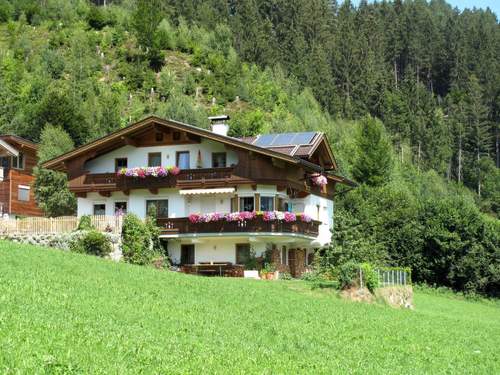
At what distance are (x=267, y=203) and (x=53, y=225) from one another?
1123 cm

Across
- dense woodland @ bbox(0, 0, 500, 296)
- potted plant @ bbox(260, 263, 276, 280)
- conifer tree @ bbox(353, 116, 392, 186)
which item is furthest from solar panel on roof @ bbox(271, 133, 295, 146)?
conifer tree @ bbox(353, 116, 392, 186)

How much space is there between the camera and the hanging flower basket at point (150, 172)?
43.2m

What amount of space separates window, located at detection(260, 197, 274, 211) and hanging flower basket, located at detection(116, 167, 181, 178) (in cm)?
482

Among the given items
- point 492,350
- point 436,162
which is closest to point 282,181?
point 492,350

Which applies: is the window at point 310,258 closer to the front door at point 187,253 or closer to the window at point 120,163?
the front door at point 187,253

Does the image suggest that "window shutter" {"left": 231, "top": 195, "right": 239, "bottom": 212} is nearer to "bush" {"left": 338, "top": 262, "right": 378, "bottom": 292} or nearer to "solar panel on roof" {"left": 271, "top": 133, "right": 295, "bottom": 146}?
"solar panel on roof" {"left": 271, "top": 133, "right": 295, "bottom": 146}

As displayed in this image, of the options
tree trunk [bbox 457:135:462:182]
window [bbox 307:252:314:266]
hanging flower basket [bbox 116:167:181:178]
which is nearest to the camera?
hanging flower basket [bbox 116:167:181:178]

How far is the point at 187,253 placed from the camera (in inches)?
1741

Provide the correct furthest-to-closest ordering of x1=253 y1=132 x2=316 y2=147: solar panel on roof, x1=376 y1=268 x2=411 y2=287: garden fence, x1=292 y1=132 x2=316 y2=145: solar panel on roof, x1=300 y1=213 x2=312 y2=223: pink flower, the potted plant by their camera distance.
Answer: x1=253 y1=132 x2=316 y2=147: solar panel on roof
x1=292 y1=132 x2=316 y2=145: solar panel on roof
x1=300 y1=213 x2=312 y2=223: pink flower
the potted plant
x1=376 y1=268 x2=411 y2=287: garden fence

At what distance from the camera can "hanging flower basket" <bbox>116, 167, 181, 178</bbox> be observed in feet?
142

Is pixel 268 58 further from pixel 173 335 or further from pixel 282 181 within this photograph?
pixel 173 335

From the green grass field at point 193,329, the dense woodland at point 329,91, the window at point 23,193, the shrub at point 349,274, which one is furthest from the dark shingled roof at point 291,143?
the window at point 23,193

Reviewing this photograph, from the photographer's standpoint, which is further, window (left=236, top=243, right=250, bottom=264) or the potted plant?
window (left=236, top=243, right=250, bottom=264)

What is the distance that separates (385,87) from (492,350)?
111118 millimetres
